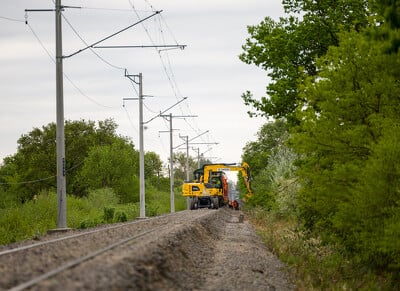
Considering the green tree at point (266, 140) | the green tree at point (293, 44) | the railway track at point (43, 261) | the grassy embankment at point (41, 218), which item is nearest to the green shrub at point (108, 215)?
the grassy embankment at point (41, 218)

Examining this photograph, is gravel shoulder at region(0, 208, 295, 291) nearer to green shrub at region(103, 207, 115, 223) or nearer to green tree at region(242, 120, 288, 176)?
green shrub at region(103, 207, 115, 223)

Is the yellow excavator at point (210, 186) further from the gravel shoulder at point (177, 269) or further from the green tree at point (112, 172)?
the gravel shoulder at point (177, 269)

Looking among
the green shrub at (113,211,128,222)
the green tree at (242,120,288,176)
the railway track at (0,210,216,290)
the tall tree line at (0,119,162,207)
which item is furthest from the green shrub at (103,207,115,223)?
the green tree at (242,120,288,176)

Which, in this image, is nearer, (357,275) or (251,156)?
(357,275)

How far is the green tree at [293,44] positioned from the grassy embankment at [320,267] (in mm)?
5800

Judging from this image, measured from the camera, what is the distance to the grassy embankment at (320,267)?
1691 centimetres

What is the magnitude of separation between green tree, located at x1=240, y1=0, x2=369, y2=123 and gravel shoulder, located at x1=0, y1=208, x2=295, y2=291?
9.95 metres

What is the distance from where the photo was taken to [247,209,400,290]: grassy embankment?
16.9 meters

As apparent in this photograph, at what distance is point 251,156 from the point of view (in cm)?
10025

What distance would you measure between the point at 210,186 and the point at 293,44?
2706 centimetres

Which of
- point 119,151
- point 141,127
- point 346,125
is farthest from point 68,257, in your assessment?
point 119,151

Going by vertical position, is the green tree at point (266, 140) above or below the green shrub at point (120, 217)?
above

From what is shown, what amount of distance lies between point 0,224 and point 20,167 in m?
66.7

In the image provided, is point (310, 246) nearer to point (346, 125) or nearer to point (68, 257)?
point (346, 125)
